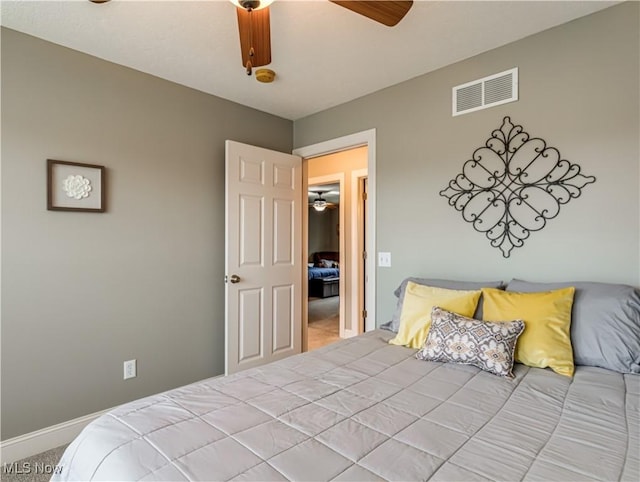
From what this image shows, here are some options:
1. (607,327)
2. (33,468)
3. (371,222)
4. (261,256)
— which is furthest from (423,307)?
(33,468)

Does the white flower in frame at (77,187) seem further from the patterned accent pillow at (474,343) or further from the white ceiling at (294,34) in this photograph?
the patterned accent pillow at (474,343)

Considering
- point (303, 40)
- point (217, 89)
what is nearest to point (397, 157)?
point (303, 40)

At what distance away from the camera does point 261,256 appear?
3.08 meters

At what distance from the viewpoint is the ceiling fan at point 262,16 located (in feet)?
4.54

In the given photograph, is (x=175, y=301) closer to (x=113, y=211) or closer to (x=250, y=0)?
(x=113, y=211)

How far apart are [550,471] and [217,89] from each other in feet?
9.72

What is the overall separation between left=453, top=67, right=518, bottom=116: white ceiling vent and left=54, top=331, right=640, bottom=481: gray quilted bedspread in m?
1.60

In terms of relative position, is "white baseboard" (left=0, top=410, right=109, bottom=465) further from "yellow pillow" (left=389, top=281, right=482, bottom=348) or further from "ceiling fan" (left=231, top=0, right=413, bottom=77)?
"ceiling fan" (left=231, top=0, right=413, bottom=77)

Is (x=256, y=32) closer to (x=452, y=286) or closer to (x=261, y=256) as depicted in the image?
(x=452, y=286)

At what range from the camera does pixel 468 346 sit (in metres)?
1.64

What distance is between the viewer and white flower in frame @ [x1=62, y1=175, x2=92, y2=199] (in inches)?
85.9

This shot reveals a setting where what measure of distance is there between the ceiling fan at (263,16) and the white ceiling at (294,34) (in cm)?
33

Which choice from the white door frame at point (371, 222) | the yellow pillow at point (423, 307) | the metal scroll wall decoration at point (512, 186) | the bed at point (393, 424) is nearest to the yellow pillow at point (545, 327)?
the bed at point (393, 424)

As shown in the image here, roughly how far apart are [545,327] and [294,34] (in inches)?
79.5
